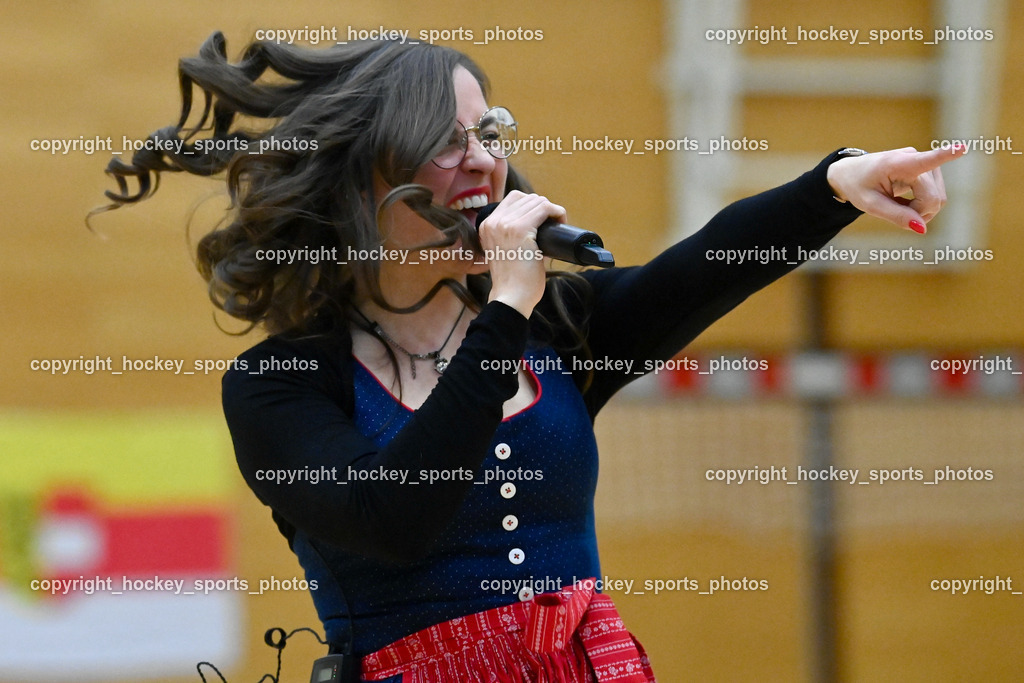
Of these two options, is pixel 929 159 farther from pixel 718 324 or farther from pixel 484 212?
pixel 718 324

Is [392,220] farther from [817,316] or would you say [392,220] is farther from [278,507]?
[817,316]

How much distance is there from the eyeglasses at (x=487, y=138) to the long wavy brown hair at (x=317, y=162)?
19 millimetres

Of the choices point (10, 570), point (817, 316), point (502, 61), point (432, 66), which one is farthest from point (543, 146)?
point (10, 570)

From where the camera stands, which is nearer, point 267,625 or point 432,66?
point 432,66

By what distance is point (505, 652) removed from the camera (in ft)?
3.89

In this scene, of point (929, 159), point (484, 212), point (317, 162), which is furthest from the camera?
point (317, 162)

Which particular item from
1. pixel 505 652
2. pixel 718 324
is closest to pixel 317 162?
pixel 505 652

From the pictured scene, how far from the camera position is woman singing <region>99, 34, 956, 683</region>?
114cm

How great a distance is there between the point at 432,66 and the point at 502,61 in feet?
5.28

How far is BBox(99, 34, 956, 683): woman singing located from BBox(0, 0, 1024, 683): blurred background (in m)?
1.46

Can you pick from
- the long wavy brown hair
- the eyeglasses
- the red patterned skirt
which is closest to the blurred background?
the long wavy brown hair

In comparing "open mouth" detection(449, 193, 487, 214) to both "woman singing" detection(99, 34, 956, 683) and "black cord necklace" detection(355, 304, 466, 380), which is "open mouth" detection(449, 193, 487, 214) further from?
"black cord necklace" detection(355, 304, 466, 380)

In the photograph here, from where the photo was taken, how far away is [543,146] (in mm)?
2807

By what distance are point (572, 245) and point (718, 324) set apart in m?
1.85
